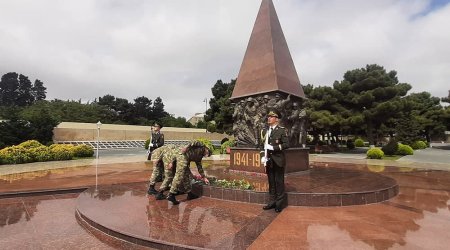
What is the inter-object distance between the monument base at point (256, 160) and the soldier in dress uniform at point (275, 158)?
9.47 ft

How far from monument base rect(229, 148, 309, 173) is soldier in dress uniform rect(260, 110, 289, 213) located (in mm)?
2886

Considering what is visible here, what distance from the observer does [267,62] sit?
8.46m

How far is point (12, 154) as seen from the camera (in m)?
14.7

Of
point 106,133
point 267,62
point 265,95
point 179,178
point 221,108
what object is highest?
point 221,108

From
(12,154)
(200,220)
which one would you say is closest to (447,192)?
(200,220)

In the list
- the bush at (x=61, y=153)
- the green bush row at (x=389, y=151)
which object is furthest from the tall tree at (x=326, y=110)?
the bush at (x=61, y=153)

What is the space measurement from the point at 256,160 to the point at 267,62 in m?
2.92

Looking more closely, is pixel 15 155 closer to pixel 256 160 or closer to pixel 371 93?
pixel 256 160

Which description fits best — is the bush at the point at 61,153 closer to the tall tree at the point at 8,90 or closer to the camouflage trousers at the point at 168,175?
the camouflage trousers at the point at 168,175

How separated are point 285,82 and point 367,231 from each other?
5.34 meters

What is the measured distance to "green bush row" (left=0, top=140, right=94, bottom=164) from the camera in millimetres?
14578

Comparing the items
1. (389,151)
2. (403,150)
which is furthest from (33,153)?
(403,150)

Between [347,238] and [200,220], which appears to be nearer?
[347,238]

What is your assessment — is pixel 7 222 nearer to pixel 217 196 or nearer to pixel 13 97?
pixel 217 196
